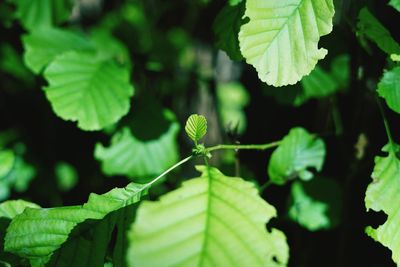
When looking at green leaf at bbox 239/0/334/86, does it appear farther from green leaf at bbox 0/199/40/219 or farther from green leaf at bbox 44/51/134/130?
green leaf at bbox 0/199/40/219

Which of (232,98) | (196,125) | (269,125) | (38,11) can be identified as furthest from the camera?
(232,98)

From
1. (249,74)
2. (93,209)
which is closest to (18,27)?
(249,74)

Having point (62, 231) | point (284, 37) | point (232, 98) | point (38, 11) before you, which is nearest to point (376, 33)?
point (284, 37)

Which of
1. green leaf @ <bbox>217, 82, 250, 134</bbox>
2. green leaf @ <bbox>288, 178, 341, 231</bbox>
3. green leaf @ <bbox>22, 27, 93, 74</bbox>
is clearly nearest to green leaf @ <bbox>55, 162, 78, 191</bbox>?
green leaf @ <bbox>22, 27, 93, 74</bbox>

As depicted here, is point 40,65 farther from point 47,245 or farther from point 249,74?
point 249,74

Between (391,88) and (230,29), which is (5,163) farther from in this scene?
(391,88)

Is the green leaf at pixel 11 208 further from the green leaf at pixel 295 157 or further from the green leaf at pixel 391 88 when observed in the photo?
the green leaf at pixel 391 88
